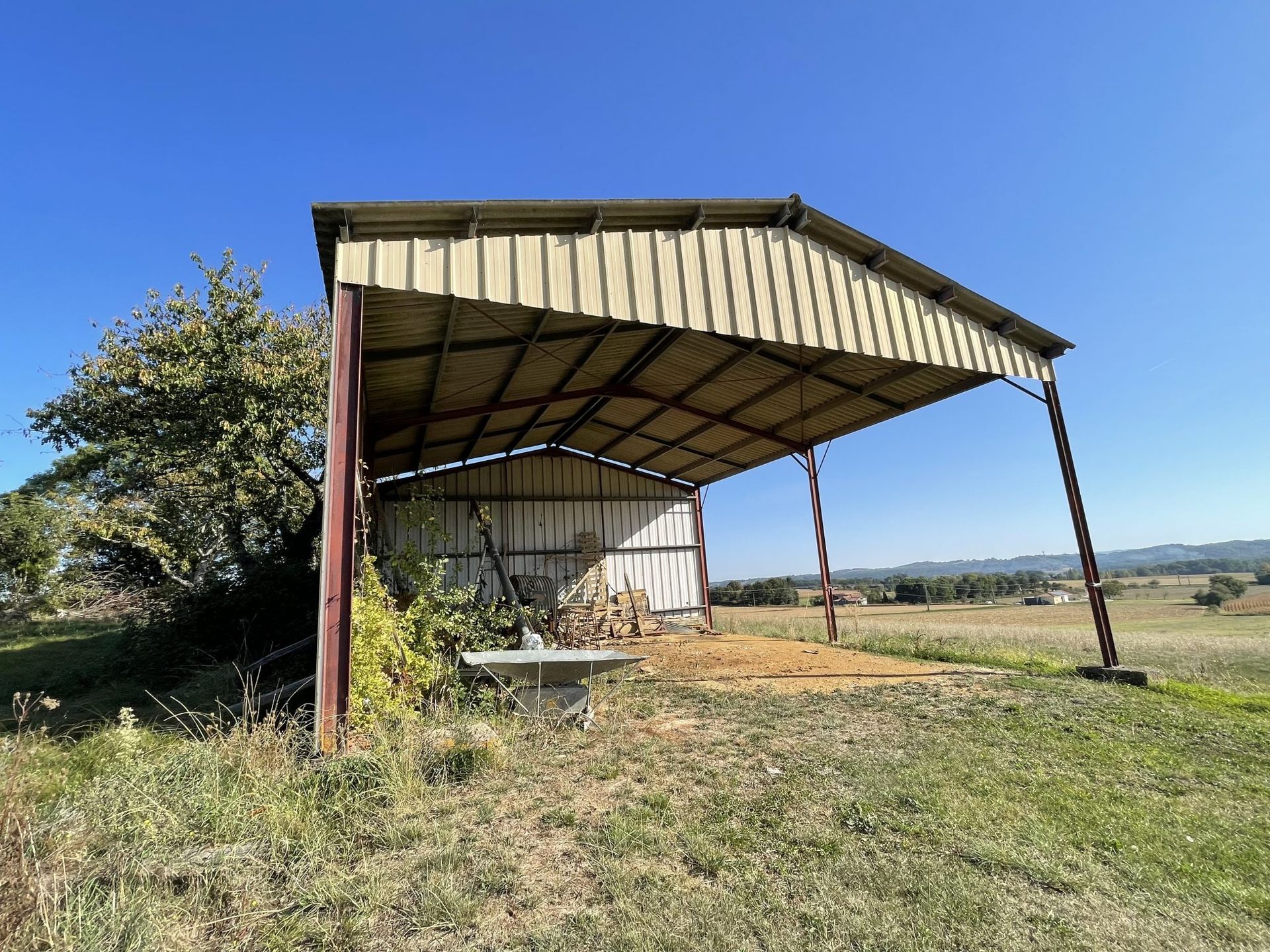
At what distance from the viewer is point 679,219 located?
7086 millimetres

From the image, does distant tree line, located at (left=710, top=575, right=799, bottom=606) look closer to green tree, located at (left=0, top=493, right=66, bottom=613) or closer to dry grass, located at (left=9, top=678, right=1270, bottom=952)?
→ dry grass, located at (left=9, top=678, right=1270, bottom=952)

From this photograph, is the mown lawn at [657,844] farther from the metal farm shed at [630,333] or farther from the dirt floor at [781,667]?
the dirt floor at [781,667]

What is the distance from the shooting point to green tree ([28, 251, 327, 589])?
10750 millimetres

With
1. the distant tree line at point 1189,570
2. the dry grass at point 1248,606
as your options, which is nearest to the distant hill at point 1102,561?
the distant tree line at point 1189,570

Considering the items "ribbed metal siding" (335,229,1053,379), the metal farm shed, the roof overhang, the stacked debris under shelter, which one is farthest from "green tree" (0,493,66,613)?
"ribbed metal siding" (335,229,1053,379)

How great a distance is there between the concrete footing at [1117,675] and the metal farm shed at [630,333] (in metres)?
0.22

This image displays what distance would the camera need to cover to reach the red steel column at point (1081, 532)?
7715 mm

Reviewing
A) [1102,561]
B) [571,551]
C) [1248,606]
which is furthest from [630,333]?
[1102,561]

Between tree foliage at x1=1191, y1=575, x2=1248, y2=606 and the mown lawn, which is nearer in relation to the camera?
the mown lawn

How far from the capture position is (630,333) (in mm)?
8547

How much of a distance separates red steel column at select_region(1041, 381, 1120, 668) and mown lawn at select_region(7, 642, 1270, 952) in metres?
2.47

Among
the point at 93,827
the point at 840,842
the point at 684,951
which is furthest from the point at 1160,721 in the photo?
the point at 93,827

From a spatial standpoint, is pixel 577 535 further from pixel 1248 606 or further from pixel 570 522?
pixel 1248 606

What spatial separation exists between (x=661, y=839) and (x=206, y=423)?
11258 millimetres
